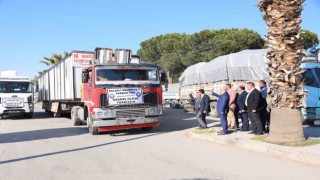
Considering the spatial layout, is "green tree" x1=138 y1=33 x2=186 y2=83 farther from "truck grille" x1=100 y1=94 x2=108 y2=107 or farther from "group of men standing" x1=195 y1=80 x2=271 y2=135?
"truck grille" x1=100 y1=94 x2=108 y2=107

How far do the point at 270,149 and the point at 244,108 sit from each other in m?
3.25

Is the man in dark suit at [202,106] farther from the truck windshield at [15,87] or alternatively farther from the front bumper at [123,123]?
the truck windshield at [15,87]

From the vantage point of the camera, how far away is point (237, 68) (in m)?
18.3

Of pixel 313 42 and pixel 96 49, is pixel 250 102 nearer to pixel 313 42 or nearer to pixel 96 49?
pixel 96 49

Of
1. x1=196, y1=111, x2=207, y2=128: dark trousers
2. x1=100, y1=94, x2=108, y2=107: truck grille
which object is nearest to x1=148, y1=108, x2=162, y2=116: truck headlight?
x1=196, y1=111, x2=207, y2=128: dark trousers

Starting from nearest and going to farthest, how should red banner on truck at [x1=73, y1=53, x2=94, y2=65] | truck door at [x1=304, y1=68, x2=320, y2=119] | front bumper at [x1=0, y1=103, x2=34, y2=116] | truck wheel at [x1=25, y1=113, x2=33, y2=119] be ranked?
truck door at [x1=304, y1=68, x2=320, y2=119] → red banner on truck at [x1=73, y1=53, x2=94, y2=65] → front bumper at [x1=0, y1=103, x2=34, y2=116] → truck wheel at [x1=25, y1=113, x2=33, y2=119]

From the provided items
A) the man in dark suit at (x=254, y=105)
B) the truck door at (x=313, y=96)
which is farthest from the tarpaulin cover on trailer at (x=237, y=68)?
the man in dark suit at (x=254, y=105)

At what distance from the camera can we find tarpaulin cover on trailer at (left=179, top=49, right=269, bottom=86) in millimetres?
17172

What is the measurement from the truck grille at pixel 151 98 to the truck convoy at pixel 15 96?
12.3 metres

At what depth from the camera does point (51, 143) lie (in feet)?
37.6

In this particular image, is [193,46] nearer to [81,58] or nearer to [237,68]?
[237,68]

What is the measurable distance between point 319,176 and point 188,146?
14.0ft

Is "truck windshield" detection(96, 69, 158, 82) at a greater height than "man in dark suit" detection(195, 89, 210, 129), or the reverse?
"truck windshield" detection(96, 69, 158, 82)

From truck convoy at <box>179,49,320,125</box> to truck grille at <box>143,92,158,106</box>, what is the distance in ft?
13.6
